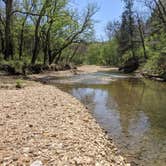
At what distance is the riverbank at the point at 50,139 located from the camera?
14.8 ft

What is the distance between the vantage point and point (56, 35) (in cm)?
3647

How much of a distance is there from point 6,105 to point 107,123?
3.10 m

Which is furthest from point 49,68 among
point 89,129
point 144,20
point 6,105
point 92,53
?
point 92,53

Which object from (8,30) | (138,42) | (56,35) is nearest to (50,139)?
(8,30)

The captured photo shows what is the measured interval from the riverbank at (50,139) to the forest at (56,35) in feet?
45.4

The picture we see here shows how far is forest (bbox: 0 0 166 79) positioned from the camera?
24297 mm

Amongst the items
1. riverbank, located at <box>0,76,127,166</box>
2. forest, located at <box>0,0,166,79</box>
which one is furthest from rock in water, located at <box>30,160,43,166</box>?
forest, located at <box>0,0,166,79</box>

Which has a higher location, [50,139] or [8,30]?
[8,30]

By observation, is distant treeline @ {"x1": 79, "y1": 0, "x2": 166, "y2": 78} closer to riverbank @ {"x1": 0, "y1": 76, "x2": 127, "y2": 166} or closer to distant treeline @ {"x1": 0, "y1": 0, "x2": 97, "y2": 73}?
distant treeline @ {"x1": 0, "y1": 0, "x2": 97, "y2": 73}

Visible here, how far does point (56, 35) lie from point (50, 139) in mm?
31997

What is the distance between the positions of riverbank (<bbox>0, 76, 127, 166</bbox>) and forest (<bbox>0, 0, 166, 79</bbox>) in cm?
1385

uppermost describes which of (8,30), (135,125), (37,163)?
(8,30)

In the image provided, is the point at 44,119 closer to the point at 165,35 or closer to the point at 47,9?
the point at 47,9

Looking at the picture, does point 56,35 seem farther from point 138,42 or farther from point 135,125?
point 135,125
